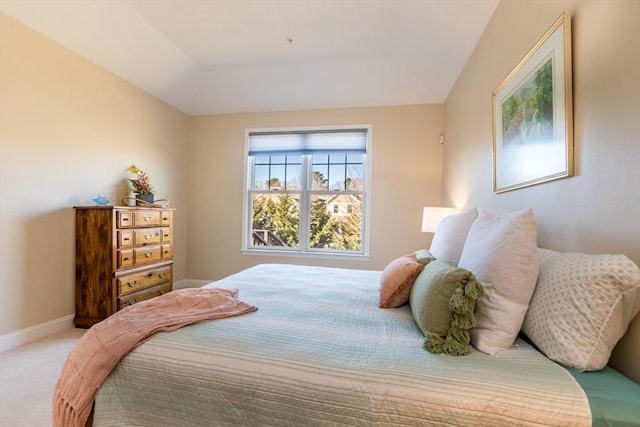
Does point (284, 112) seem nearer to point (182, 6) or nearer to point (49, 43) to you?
→ point (182, 6)

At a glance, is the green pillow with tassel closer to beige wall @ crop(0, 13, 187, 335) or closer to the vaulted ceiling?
the vaulted ceiling

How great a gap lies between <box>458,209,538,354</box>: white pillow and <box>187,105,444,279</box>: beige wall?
267 cm

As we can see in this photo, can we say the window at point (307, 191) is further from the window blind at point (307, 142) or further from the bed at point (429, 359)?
the bed at point (429, 359)

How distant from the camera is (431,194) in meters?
3.70

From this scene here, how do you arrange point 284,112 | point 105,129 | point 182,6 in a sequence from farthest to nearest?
1. point 284,112
2. point 105,129
3. point 182,6

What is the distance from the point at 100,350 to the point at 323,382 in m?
0.80

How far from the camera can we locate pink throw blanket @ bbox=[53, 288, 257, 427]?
3.33 ft

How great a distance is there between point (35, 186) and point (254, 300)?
2295 mm

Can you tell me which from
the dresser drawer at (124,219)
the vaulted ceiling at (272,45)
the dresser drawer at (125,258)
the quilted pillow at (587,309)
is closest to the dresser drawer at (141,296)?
the dresser drawer at (125,258)

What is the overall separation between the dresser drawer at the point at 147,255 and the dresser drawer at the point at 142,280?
0.11 meters

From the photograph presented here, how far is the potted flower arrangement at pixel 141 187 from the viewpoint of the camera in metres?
3.30

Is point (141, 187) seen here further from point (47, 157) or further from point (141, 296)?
point (141, 296)

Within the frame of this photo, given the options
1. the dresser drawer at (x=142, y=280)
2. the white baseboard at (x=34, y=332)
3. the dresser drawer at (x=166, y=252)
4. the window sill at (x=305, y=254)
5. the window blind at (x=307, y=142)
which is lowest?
the white baseboard at (x=34, y=332)

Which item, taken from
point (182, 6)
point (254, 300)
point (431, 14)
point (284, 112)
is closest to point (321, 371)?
point (254, 300)
